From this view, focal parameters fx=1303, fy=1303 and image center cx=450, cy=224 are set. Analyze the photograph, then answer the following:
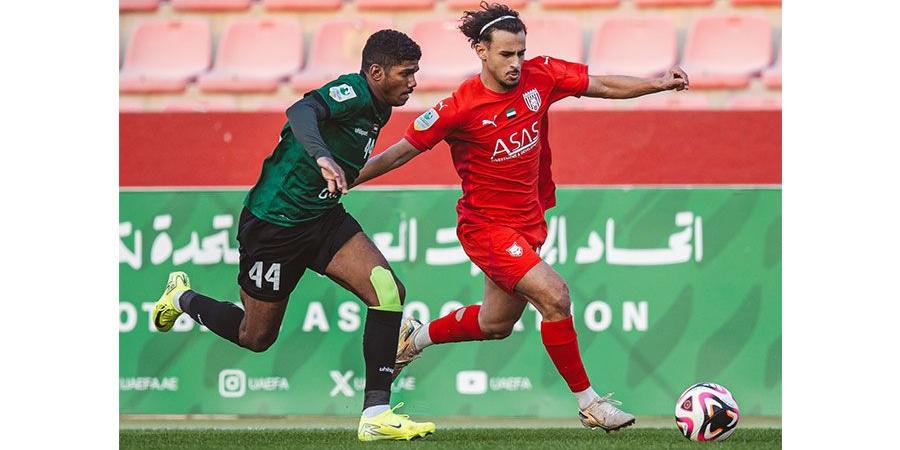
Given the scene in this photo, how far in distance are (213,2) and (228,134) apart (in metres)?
1.76

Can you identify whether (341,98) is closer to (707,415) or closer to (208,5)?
(707,415)

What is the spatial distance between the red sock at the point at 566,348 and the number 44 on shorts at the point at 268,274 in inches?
45.5

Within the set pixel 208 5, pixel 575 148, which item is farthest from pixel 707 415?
pixel 208 5

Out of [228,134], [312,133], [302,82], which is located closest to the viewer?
[312,133]

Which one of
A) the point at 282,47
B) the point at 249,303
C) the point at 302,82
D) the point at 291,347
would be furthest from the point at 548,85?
the point at 282,47

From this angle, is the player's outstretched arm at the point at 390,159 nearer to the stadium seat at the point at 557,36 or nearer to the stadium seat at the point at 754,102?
the stadium seat at the point at 754,102

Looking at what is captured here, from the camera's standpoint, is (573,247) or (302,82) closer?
(573,247)

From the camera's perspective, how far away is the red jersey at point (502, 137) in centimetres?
540

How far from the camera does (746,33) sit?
8.33 m

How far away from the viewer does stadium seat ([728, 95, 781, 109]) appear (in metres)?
7.55

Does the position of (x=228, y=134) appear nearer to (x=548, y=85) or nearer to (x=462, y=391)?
(x=462, y=391)

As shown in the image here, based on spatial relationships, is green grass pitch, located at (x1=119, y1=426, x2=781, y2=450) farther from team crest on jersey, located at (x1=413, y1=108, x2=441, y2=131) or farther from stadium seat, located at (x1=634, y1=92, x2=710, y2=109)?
stadium seat, located at (x1=634, y1=92, x2=710, y2=109)

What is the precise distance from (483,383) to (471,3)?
243cm

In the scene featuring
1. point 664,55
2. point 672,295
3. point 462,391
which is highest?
point 664,55
